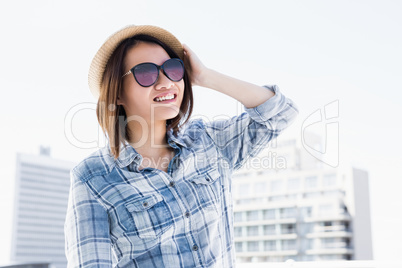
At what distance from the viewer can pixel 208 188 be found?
1134mm

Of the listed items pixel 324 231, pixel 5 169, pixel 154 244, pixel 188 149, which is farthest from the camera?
pixel 5 169

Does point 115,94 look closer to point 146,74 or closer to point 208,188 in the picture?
point 146,74

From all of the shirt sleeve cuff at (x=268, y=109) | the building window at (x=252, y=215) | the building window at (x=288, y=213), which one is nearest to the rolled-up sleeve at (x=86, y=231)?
the shirt sleeve cuff at (x=268, y=109)

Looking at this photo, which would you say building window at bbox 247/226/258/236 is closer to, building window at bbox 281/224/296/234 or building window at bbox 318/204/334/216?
building window at bbox 281/224/296/234

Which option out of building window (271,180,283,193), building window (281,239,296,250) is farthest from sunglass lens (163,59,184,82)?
building window (281,239,296,250)

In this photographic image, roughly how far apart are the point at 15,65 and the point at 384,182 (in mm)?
56365

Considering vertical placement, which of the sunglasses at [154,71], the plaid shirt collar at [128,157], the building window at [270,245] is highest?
the sunglasses at [154,71]

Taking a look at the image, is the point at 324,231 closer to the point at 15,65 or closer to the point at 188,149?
the point at 188,149

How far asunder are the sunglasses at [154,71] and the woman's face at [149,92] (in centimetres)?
1

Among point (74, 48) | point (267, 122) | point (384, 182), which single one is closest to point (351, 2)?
point (384, 182)

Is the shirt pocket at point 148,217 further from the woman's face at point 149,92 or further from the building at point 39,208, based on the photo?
the building at point 39,208

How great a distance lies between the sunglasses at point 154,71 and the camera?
3.75 feet

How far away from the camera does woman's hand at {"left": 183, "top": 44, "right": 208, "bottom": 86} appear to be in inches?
48.6

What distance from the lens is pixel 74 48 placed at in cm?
6316
